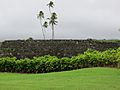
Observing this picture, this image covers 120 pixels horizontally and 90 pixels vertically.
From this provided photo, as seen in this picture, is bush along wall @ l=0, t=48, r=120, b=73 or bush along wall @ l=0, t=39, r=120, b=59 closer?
bush along wall @ l=0, t=48, r=120, b=73

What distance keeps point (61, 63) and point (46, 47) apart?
9.89m

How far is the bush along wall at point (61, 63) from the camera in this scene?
27.0 m

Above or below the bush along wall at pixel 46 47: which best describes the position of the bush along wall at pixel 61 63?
below

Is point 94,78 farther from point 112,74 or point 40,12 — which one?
point 40,12

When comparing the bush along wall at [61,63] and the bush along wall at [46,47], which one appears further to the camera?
the bush along wall at [46,47]

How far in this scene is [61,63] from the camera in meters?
27.6

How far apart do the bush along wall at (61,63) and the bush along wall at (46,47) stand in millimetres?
3880

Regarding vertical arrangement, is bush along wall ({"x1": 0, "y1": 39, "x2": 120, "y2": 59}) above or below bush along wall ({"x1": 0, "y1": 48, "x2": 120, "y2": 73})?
above

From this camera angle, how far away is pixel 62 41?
40.0 metres

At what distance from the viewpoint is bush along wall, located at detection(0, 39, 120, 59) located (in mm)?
34062

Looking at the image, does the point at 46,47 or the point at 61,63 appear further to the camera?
the point at 46,47

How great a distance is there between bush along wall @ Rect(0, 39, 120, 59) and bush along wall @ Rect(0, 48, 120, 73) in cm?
388

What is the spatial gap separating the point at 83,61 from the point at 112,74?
7.49m

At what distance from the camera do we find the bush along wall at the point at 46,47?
1341 inches
